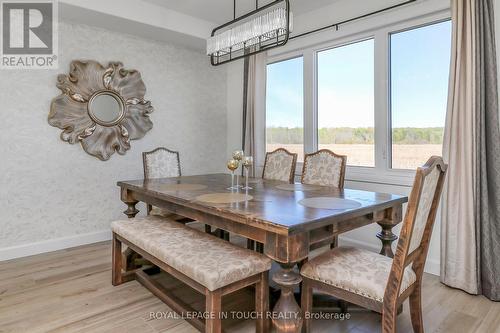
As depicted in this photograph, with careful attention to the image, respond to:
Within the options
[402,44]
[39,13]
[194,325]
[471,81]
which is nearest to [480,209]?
[471,81]

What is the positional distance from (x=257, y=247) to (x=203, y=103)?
2475mm

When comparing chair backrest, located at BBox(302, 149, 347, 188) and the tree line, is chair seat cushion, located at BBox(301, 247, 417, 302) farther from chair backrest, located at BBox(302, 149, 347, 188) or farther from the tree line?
the tree line

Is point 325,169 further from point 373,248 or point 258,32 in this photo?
point 258,32

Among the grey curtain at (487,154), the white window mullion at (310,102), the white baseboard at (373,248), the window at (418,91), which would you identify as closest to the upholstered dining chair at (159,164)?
the white window mullion at (310,102)

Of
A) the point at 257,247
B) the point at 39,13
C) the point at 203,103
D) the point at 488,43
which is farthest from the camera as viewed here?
the point at 203,103

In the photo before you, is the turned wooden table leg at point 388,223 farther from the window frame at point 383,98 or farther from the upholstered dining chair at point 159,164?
the upholstered dining chair at point 159,164

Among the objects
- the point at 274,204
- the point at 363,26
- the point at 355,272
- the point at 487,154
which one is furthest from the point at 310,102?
the point at 355,272

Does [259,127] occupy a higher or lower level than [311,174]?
higher

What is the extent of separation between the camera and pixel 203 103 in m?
4.39

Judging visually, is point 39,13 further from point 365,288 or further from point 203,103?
point 365,288

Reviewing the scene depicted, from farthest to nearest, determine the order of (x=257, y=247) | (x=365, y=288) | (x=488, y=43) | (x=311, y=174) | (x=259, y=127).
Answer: (x=259, y=127) < (x=311, y=174) < (x=257, y=247) < (x=488, y=43) < (x=365, y=288)

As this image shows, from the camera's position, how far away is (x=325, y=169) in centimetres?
276

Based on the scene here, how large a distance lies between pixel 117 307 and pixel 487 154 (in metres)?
2.82

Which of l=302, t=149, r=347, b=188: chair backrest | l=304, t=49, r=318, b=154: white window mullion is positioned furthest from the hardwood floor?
l=304, t=49, r=318, b=154: white window mullion
